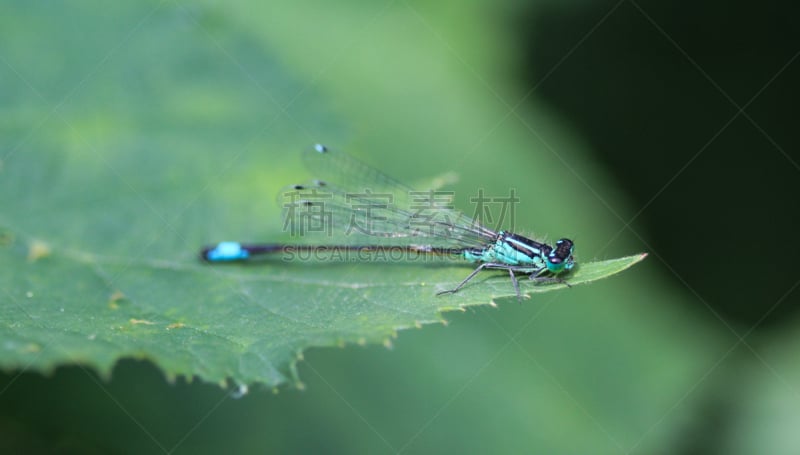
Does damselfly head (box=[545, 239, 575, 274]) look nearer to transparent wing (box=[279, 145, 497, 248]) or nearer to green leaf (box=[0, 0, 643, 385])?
green leaf (box=[0, 0, 643, 385])

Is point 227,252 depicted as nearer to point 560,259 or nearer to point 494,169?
point 560,259

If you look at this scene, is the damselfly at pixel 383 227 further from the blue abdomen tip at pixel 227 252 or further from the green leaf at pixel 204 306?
the green leaf at pixel 204 306

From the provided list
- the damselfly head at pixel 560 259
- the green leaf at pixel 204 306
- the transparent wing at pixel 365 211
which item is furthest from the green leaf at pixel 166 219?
the transparent wing at pixel 365 211

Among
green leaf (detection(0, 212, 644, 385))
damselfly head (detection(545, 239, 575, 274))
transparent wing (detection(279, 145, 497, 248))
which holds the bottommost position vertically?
green leaf (detection(0, 212, 644, 385))

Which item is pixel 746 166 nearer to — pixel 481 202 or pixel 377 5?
pixel 481 202

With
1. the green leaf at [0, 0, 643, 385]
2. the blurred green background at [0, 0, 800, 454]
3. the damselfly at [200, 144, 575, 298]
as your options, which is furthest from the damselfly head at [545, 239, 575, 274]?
the blurred green background at [0, 0, 800, 454]

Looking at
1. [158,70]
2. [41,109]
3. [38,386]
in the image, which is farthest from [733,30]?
[38,386]
